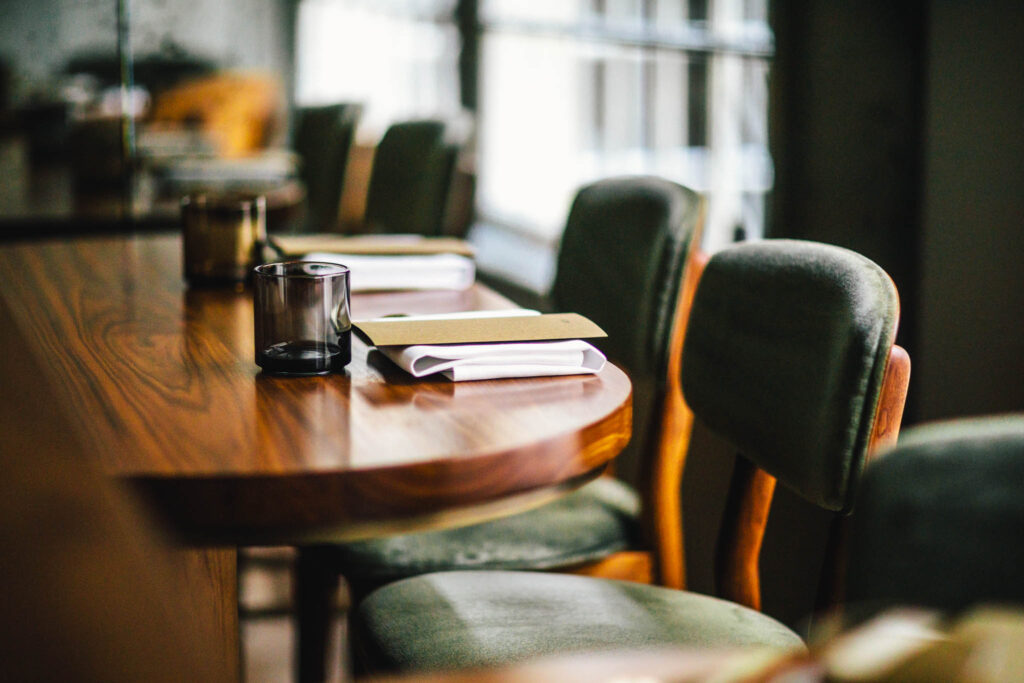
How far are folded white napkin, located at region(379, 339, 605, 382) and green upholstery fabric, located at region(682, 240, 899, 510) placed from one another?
7.9 inches

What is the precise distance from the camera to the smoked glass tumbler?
0.92 meters

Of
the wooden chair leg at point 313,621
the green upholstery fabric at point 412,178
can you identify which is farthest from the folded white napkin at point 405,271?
the green upholstery fabric at point 412,178

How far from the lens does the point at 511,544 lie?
4.24ft

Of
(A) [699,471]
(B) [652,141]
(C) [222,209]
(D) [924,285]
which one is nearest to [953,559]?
(D) [924,285]

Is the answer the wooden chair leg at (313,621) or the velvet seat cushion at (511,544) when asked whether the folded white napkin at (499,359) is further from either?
the wooden chair leg at (313,621)

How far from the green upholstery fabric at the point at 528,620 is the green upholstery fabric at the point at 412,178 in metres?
1.19

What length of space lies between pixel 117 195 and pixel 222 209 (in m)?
2.17

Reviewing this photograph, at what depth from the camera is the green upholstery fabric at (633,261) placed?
1339 millimetres

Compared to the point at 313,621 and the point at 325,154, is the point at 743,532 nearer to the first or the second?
the point at 313,621

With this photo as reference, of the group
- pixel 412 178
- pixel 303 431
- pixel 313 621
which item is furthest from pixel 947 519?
pixel 412 178

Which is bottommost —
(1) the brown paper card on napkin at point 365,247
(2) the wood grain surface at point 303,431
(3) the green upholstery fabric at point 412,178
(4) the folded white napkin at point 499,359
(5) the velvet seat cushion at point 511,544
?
(5) the velvet seat cushion at point 511,544

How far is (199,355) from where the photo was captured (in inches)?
39.6

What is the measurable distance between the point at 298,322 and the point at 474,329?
17 centimetres

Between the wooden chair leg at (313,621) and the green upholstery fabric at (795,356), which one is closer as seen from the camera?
the green upholstery fabric at (795,356)
